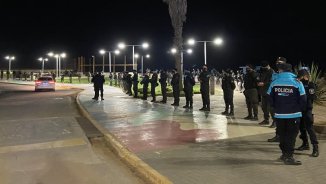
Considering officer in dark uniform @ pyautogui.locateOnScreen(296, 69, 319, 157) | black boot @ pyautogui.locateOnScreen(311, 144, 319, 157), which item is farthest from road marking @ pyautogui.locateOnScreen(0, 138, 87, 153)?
black boot @ pyautogui.locateOnScreen(311, 144, 319, 157)

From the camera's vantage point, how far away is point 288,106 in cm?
754

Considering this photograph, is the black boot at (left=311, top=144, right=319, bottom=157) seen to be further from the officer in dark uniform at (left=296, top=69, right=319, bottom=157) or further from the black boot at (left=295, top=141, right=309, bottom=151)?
the black boot at (left=295, top=141, right=309, bottom=151)

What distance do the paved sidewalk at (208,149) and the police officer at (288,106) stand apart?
35cm

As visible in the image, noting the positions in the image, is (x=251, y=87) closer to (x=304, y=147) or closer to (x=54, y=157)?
(x=304, y=147)

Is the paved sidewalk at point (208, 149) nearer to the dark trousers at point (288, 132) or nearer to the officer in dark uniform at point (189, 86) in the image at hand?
the dark trousers at point (288, 132)

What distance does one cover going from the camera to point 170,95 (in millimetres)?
25219

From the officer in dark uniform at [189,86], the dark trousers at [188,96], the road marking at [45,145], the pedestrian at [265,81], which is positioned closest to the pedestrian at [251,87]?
the pedestrian at [265,81]

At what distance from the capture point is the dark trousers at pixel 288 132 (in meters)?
7.54

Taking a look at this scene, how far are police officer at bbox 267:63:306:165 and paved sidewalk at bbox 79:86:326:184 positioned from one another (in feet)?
1.15

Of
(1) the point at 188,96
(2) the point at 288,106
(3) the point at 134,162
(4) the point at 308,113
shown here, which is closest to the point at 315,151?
(4) the point at 308,113

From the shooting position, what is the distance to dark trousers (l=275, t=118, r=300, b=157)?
24.7 ft

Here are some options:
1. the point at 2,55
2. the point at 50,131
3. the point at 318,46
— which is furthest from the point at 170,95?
the point at 2,55

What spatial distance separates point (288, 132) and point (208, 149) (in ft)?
6.14

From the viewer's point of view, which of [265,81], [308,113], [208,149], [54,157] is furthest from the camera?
[265,81]
